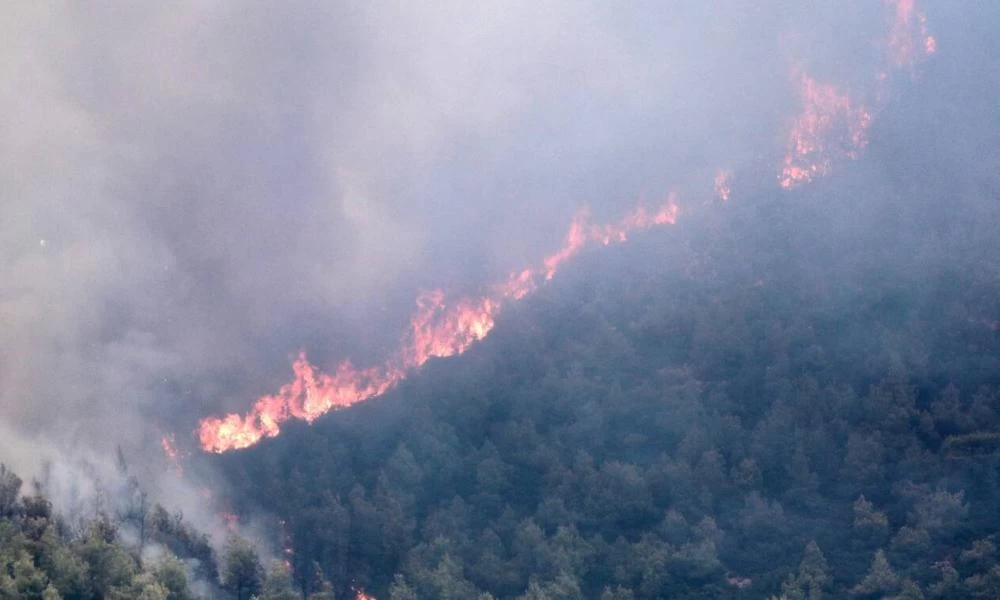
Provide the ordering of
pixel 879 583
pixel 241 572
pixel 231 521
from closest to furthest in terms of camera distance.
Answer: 1. pixel 879 583
2. pixel 241 572
3. pixel 231 521

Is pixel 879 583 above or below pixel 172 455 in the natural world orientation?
below

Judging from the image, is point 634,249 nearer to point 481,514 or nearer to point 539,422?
point 539,422

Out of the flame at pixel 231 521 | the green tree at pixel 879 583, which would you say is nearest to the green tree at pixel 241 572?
the flame at pixel 231 521

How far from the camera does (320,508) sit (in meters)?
34.0

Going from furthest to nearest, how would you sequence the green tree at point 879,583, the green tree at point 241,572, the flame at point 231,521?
the flame at point 231,521, the green tree at point 241,572, the green tree at point 879,583

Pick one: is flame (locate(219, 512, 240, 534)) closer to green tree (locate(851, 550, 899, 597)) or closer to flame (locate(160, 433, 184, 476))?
flame (locate(160, 433, 184, 476))

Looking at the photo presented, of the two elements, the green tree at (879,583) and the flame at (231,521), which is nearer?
the green tree at (879,583)

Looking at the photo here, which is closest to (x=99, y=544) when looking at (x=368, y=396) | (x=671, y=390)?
(x=368, y=396)

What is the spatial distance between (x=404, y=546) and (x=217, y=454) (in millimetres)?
9604

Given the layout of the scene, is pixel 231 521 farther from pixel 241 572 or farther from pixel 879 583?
pixel 879 583

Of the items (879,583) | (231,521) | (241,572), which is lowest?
(879,583)

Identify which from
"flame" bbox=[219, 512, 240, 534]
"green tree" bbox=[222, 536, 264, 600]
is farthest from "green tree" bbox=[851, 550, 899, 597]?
"flame" bbox=[219, 512, 240, 534]

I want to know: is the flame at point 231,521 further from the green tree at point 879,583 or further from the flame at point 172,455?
the green tree at point 879,583

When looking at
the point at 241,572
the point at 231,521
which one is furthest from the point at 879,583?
the point at 231,521
